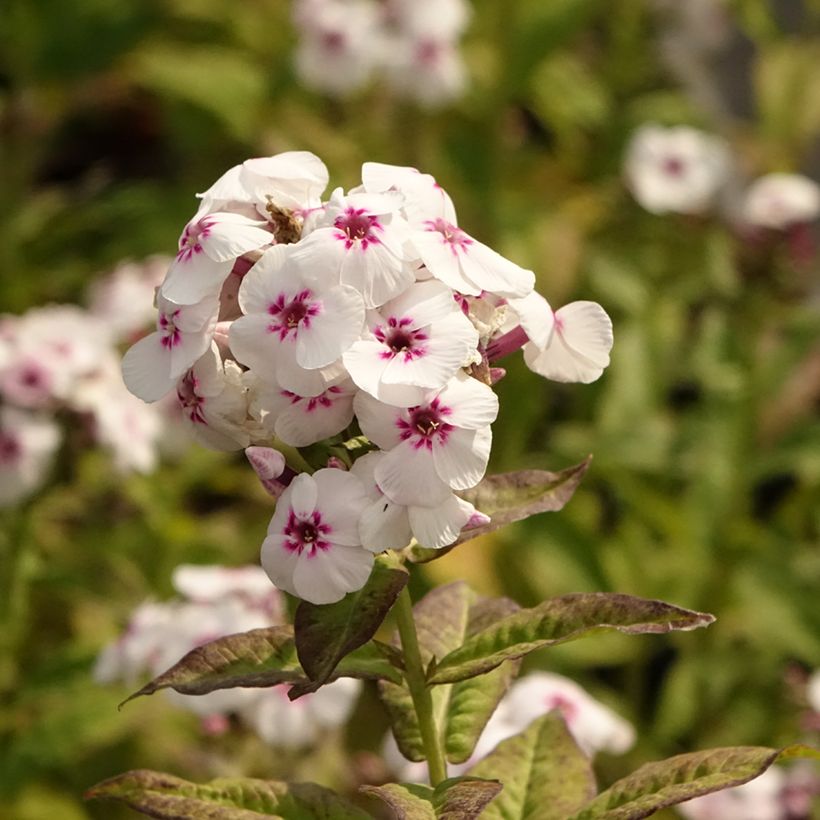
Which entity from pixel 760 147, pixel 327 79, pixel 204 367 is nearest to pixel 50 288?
pixel 327 79

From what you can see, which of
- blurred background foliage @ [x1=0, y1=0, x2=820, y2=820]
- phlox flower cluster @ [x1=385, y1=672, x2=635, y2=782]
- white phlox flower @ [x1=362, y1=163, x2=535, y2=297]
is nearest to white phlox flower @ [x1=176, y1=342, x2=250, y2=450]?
white phlox flower @ [x1=362, y1=163, x2=535, y2=297]

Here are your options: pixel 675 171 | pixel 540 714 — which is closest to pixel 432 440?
pixel 540 714

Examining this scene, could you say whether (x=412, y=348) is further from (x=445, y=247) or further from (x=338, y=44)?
(x=338, y=44)

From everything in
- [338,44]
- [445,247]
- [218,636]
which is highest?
[338,44]

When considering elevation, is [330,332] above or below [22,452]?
below

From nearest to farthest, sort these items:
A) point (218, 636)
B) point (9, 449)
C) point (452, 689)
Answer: point (452, 689)
point (218, 636)
point (9, 449)

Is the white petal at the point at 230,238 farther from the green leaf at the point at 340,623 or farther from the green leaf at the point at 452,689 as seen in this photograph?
the green leaf at the point at 452,689

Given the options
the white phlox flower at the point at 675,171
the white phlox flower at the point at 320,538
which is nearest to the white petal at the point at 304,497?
the white phlox flower at the point at 320,538
